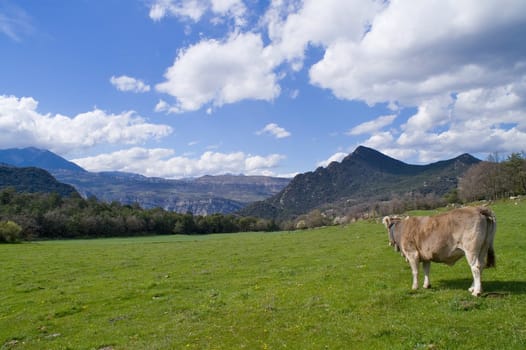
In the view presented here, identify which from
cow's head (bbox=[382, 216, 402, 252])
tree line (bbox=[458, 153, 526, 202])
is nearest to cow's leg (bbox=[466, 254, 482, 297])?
cow's head (bbox=[382, 216, 402, 252])

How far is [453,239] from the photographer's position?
1295cm

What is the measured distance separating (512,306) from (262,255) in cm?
2604

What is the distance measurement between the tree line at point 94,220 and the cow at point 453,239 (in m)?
94.0

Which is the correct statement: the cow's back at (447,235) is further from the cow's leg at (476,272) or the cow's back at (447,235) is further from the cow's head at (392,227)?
the cow's head at (392,227)

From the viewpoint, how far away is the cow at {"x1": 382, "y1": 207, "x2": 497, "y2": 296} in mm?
12234

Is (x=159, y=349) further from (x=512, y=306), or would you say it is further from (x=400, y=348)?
(x=512, y=306)

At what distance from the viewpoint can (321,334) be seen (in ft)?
35.0

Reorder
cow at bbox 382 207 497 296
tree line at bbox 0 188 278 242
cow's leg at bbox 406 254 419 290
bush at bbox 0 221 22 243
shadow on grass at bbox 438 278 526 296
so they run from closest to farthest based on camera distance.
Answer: cow at bbox 382 207 497 296, shadow on grass at bbox 438 278 526 296, cow's leg at bbox 406 254 419 290, bush at bbox 0 221 22 243, tree line at bbox 0 188 278 242

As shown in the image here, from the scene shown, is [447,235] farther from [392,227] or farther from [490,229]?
[392,227]

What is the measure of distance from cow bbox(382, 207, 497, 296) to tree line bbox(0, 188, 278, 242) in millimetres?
94036

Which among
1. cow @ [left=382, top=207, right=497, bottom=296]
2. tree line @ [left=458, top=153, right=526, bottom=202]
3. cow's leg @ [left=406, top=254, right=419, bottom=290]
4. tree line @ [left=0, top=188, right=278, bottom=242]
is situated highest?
tree line @ [left=458, top=153, right=526, bottom=202]

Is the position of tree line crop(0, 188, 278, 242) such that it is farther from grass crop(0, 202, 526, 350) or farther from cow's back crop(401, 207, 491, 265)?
cow's back crop(401, 207, 491, 265)

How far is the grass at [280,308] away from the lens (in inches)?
392

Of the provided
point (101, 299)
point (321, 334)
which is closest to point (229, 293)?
point (101, 299)
